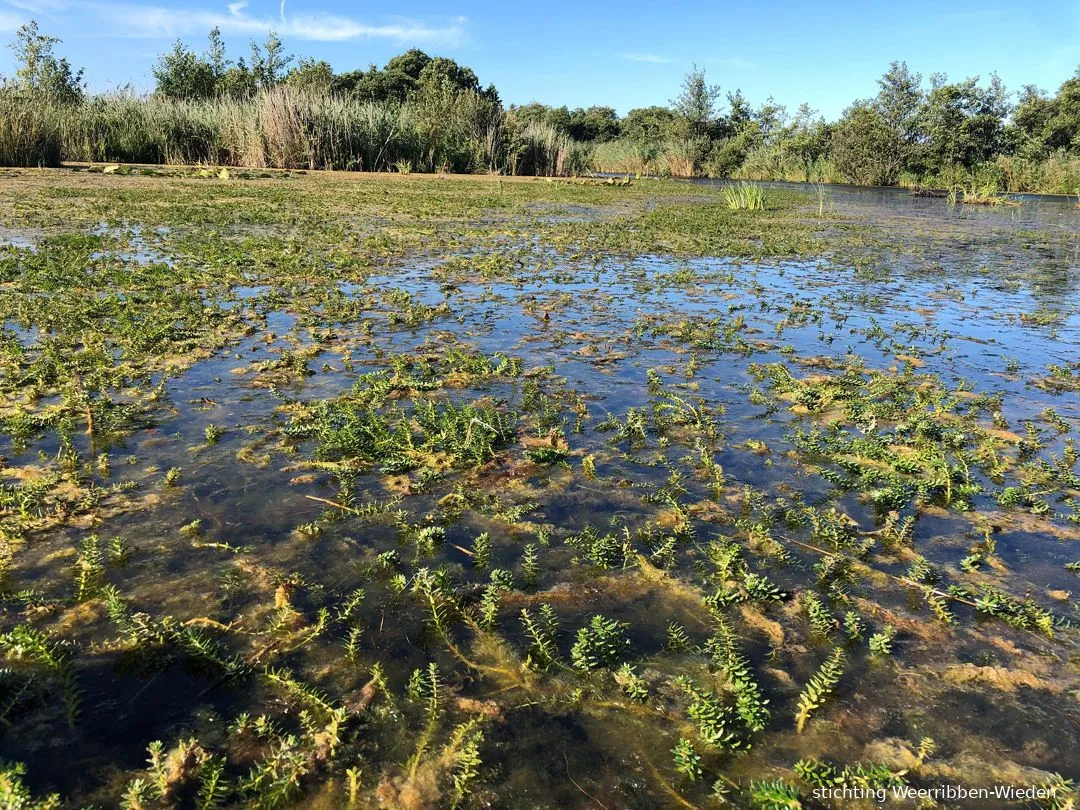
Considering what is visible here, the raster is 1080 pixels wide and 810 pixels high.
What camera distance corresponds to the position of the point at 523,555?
335cm

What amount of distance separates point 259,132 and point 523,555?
99.9ft

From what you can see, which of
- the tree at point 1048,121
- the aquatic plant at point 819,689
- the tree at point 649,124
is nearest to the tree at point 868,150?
the tree at point 1048,121

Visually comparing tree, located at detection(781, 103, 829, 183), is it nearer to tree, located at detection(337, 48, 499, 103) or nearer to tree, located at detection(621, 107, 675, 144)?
tree, located at detection(621, 107, 675, 144)

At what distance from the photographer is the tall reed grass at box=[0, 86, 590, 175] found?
24.6 meters

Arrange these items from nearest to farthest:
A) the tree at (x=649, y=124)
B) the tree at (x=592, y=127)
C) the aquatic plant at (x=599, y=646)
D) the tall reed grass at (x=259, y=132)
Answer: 1. the aquatic plant at (x=599, y=646)
2. the tall reed grass at (x=259, y=132)
3. the tree at (x=649, y=124)
4. the tree at (x=592, y=127)

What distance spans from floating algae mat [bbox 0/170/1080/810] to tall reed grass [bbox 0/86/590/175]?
2268cm

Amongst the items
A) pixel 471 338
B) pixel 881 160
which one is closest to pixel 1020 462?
pixel 471 338

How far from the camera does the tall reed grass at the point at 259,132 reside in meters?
24.6

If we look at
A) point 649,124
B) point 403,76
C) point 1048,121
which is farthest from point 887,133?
point 403,76

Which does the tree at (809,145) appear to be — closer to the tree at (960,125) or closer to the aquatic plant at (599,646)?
the tree at (960,125)

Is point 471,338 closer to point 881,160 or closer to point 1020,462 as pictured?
point 1020,462

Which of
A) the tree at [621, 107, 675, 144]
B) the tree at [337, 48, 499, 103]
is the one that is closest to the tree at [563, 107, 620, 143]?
the tree at [621, 107, 675, 144]

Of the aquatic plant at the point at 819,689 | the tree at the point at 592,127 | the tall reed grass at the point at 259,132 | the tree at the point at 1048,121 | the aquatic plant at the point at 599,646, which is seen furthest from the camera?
the tree at the point at 592,127

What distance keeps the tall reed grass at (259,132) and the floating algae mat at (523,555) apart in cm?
2268
